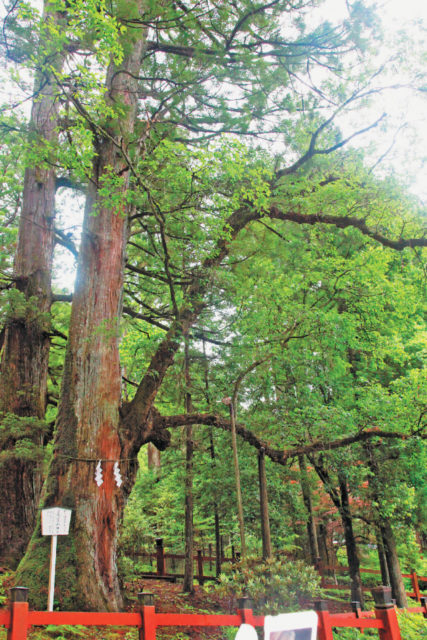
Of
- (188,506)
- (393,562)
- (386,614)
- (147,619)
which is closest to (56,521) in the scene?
(147,619)

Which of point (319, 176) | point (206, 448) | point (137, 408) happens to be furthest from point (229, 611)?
point (319, 176)

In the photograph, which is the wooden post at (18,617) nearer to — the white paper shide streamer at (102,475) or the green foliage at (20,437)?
the white paper shide streamer at (102,475)

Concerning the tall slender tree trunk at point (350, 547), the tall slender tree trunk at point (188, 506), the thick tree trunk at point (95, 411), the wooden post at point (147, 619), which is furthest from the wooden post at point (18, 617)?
the tall slender tree trunk at point (350, 547)

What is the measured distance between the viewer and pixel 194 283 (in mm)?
6641

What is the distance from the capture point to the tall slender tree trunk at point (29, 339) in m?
6.26

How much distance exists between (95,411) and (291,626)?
3.88 metres

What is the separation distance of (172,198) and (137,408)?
9.76 ft

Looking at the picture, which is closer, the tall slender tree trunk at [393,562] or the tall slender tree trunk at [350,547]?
the tall slender tree trunk at [350,547]

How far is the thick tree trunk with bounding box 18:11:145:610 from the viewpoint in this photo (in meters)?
4.91

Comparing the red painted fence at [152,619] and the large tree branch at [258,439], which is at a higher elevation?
the large tree branch at [258,439]

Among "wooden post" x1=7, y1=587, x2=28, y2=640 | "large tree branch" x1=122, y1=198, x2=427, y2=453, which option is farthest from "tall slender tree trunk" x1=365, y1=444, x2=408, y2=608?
"wooden post" x1=7, y1=587, x2=28, y2=640

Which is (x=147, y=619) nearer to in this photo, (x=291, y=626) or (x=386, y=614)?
(x=291, y=626)

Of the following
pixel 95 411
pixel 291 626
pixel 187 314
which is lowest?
pixel 291 626

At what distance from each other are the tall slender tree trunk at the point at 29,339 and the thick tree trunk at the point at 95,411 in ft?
3.35
